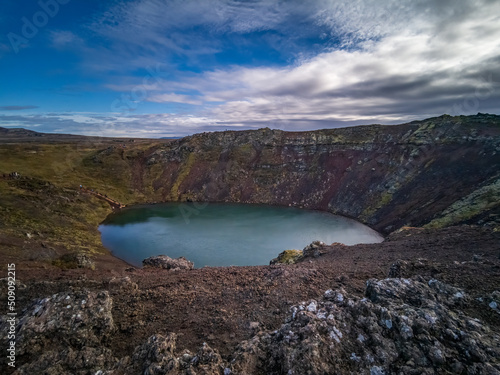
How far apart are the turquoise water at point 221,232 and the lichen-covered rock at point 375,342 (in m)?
20.5

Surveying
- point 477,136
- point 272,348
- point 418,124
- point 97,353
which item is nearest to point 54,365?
point 97,353

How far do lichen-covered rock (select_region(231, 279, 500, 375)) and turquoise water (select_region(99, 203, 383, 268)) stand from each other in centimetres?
2046

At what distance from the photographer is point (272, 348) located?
5324mm

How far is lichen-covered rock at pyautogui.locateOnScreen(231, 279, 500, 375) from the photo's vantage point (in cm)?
457

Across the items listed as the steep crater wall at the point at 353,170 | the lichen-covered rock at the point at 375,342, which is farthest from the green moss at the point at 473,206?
the lichen-covered rock at the point at 375,342

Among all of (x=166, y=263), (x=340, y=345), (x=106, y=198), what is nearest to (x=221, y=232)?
(x=166, y=263)

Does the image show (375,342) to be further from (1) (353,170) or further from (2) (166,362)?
(1) (353,170)

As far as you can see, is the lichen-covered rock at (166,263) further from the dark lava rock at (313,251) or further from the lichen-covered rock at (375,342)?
the lichen-covered rock at (375,342)

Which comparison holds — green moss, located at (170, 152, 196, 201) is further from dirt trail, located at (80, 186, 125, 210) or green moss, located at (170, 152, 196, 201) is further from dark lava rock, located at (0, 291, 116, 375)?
dark lava rock, located at (0, 291, 116, 375)

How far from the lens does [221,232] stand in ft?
119

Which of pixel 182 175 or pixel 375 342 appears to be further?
pixel 182 175

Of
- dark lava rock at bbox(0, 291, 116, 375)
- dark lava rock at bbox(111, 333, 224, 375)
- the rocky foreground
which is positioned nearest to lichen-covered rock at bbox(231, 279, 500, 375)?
the rocky foreground

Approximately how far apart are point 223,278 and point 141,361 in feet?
19.4

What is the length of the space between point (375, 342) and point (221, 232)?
32.0 m
